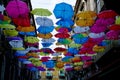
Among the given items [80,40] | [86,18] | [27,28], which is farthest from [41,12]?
[80,40]

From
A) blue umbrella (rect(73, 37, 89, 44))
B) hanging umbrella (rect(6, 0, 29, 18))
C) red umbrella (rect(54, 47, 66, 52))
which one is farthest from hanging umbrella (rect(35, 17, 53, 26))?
red umbrella (rect(54, 47, 66, 52))

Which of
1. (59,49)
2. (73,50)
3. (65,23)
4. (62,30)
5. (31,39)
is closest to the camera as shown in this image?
(65,23)

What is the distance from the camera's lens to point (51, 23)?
1362 cm

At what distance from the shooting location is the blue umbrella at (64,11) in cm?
1301

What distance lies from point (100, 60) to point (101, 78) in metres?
1.45

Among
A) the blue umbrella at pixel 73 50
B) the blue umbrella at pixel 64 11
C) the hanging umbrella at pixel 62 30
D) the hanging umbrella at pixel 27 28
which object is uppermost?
the blue umbrella at pixel 64 11

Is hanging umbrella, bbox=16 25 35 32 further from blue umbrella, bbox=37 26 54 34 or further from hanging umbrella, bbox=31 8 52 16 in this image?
hanging umbrella, bbox=31 8 52 16

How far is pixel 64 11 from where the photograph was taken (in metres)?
12.9

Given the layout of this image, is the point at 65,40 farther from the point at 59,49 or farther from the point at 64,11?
the point at 64,11

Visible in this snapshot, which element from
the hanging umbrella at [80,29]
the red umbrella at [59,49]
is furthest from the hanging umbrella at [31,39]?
the hanging umbrella at [80,29]

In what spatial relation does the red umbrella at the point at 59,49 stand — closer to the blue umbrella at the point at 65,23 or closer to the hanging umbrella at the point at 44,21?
→ the blue umbrella at the point at 65,23

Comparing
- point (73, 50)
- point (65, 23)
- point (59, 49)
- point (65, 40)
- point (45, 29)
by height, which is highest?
point (65, 23)

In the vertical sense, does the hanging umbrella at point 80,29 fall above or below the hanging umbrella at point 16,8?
below

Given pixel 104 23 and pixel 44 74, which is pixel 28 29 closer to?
pixel 104 23
